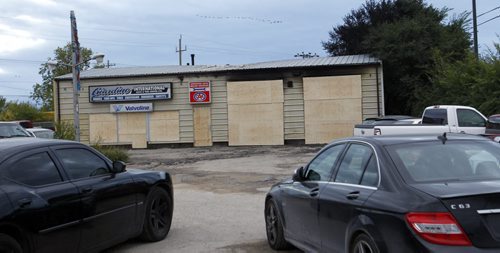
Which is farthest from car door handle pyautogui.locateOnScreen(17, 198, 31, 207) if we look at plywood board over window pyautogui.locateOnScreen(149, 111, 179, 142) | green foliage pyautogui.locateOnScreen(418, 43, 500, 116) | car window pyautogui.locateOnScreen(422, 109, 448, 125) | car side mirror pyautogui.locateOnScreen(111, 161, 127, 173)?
plywood board over window pyautogui.locateOnScreen(149, 111, 179, 142)

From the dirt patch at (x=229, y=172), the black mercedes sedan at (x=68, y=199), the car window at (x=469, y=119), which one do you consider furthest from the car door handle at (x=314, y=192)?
the car window at (x=469, y=119)

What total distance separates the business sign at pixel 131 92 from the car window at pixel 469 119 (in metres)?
20.3

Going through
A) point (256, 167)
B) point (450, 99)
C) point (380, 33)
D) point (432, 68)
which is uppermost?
point (380, 33)

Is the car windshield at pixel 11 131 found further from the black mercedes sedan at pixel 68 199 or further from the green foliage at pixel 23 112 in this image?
the green foliage at pixel 23 112

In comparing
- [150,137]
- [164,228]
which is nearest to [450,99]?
[150,137]

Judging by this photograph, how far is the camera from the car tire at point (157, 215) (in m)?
7.32

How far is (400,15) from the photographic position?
132 ft

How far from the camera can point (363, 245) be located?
441cm

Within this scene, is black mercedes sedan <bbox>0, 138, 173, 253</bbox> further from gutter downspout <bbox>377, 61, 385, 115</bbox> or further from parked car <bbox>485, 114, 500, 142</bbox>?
gutter downspout <bbox>377, 61, 385, 115</bbox>

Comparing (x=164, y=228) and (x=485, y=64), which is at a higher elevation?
(x=485, y=64)

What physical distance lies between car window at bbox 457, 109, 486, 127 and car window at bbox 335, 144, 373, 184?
14.2 metres

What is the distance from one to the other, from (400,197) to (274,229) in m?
2.92

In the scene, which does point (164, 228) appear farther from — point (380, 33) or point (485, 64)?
point (380, 33)

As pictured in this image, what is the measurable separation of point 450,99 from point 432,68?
5.16 meters
